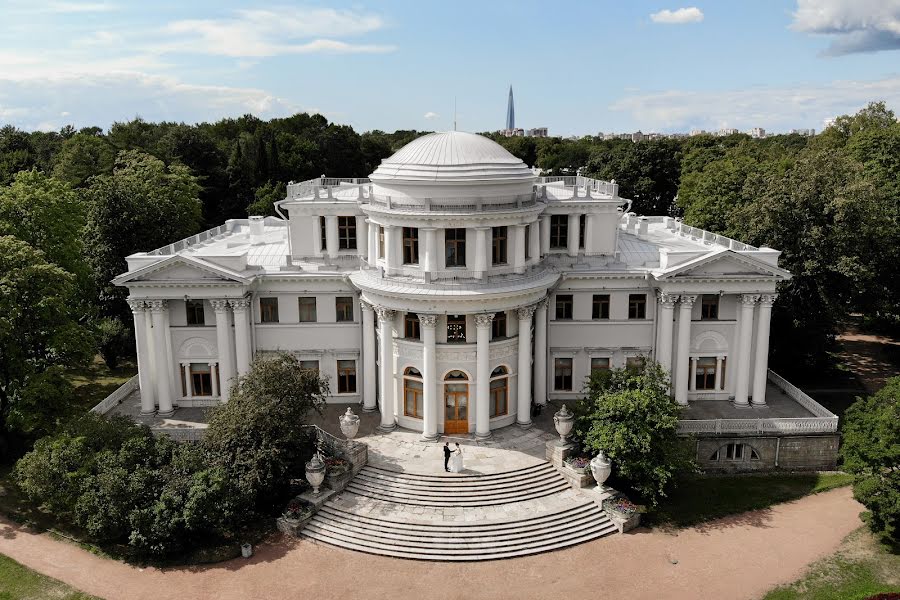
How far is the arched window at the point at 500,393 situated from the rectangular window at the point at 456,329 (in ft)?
8.80

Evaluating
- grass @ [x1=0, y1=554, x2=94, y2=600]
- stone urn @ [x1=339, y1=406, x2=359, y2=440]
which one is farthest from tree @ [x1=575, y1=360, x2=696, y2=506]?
grass @ [x1=0, y1=554, x2=94, y2=600]

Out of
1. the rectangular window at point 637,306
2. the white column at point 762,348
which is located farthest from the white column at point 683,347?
the white column at point 762,348

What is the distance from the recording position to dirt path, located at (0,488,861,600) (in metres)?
25.1

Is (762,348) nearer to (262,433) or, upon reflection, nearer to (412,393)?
(412,393)

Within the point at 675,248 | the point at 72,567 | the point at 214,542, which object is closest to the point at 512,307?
the point at 675,248

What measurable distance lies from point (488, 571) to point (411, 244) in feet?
49.8

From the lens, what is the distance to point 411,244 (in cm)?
3334

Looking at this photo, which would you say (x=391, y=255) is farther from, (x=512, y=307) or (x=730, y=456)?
(x=730, y=456)

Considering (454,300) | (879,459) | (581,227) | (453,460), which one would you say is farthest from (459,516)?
(581,227)

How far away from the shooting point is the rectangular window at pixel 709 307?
122ft

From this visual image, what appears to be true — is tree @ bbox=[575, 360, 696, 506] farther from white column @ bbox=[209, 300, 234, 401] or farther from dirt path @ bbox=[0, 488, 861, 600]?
white column @ bbox=[209, 300, 234, 401]

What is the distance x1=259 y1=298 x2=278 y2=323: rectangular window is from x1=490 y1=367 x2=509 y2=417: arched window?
1221 cm

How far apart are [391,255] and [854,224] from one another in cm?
2743

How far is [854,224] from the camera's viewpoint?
1587 inches
